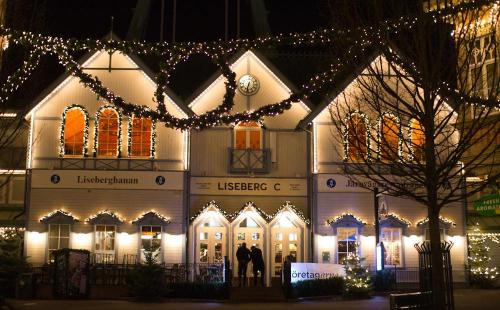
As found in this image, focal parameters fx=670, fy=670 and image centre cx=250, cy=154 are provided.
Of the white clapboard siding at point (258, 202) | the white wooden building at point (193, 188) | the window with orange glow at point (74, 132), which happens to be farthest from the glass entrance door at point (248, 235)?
the window with orange glow at point (74, 132)

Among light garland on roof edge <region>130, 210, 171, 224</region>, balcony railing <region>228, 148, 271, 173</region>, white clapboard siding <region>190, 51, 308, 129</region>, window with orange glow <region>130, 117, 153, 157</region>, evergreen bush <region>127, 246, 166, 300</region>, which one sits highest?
white clapboard siding <region>190, 51, 308, 129</region>

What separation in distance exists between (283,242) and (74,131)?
36.9 feet

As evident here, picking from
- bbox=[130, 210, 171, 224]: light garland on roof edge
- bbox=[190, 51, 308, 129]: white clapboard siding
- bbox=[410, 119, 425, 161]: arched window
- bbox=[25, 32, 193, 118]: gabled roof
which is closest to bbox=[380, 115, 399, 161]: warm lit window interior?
bbox=[410, 119, 425, 161]: arched window

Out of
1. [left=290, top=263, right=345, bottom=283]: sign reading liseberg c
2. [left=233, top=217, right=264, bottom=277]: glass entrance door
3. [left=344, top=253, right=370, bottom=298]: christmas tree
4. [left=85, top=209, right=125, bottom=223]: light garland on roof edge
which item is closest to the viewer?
[left=344, top=253, right=370, bottom=298]: christmas tree

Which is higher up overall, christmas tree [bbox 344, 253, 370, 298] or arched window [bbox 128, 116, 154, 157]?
arched window [bbox 128, 116, 154, 157]

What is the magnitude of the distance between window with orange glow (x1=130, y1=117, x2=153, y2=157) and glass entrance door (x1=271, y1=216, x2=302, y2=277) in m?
7.09

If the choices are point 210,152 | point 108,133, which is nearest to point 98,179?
point 108,133

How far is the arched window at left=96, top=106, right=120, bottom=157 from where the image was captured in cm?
3156

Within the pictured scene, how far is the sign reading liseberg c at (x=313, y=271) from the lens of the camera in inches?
1054

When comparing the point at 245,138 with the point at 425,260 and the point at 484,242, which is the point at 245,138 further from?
the point at 425,260

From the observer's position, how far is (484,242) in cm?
3195

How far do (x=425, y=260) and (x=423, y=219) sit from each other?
646 inches

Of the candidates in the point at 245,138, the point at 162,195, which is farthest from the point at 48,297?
the point at 245,138

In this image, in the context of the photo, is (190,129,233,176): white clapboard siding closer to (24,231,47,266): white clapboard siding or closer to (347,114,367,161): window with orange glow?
(24,231,47,266): white clapboard siding
